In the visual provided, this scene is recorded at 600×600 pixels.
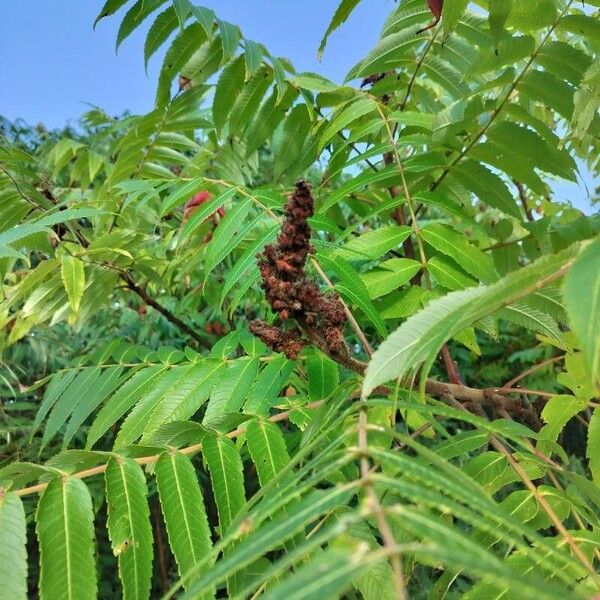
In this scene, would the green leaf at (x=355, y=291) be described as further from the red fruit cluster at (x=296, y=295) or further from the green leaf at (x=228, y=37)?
the green leaf at (x=228, y=37)

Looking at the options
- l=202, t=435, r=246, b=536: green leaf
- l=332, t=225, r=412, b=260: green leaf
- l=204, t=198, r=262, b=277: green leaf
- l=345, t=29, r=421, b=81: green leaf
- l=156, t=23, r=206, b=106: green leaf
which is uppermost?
l=156, t=23, r=206, b=106: green leaf

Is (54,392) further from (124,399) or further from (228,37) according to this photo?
(228,37)

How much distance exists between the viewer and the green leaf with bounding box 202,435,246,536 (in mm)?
958

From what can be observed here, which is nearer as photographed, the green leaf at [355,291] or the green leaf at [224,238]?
the green leaf at [355,291]

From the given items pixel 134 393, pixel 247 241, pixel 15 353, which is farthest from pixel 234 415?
pixel 15 353

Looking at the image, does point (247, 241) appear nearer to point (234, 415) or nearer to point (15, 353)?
point (234, 415)

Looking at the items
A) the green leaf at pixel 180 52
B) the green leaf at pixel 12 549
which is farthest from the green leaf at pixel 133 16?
the green leaf at pixel 12 549

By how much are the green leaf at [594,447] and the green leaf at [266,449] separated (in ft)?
1.90

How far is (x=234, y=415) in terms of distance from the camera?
107 centimetres

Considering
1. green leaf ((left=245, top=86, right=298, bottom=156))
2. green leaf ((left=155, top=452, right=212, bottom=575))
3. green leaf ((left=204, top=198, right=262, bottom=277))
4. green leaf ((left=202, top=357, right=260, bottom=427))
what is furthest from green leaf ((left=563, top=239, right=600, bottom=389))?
green leaf ((left=245, top=86, right=298, bottom=156))

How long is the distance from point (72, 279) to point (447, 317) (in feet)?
4.19

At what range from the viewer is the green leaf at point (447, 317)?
575 millimetres

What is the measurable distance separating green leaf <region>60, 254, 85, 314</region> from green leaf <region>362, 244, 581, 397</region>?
1178 mm

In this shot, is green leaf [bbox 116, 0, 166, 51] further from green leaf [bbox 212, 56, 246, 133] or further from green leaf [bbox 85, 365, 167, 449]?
green leaf [bbox 85, 365, 167, 449]
